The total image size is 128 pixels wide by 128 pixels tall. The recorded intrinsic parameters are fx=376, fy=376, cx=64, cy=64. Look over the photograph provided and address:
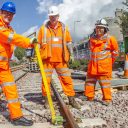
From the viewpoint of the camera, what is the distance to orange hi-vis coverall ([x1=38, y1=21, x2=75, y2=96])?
771 centimetres

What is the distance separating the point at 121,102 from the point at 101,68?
2.92 feet

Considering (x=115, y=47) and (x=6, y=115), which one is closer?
(x=6, y=115)

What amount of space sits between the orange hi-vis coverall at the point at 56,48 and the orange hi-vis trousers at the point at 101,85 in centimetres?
102

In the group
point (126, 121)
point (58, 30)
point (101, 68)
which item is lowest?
point (126, 121)

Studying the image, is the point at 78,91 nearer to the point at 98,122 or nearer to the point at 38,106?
the point at 38,106

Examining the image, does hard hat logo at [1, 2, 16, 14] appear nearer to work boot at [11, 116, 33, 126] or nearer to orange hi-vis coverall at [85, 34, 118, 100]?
work boot at [11, 116, 33, 126]

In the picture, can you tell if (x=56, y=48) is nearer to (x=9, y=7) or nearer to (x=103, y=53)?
(x=103, y=53)

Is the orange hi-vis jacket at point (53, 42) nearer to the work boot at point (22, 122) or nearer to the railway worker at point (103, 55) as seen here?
the railway worker at point (103, 55)

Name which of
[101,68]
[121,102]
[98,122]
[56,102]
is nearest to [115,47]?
[101,68]

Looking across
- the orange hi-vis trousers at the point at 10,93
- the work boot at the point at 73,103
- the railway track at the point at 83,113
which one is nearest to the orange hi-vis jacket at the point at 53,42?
the work boot at the point at 73,103

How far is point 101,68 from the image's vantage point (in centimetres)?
845

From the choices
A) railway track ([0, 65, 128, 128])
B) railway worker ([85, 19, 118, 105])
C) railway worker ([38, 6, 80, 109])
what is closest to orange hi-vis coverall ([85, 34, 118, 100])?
railway worker ([85, 19, 118, 105])

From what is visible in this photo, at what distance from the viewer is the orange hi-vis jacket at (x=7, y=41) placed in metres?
6.04

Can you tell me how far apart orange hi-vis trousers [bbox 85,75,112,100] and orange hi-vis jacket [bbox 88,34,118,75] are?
155mm
